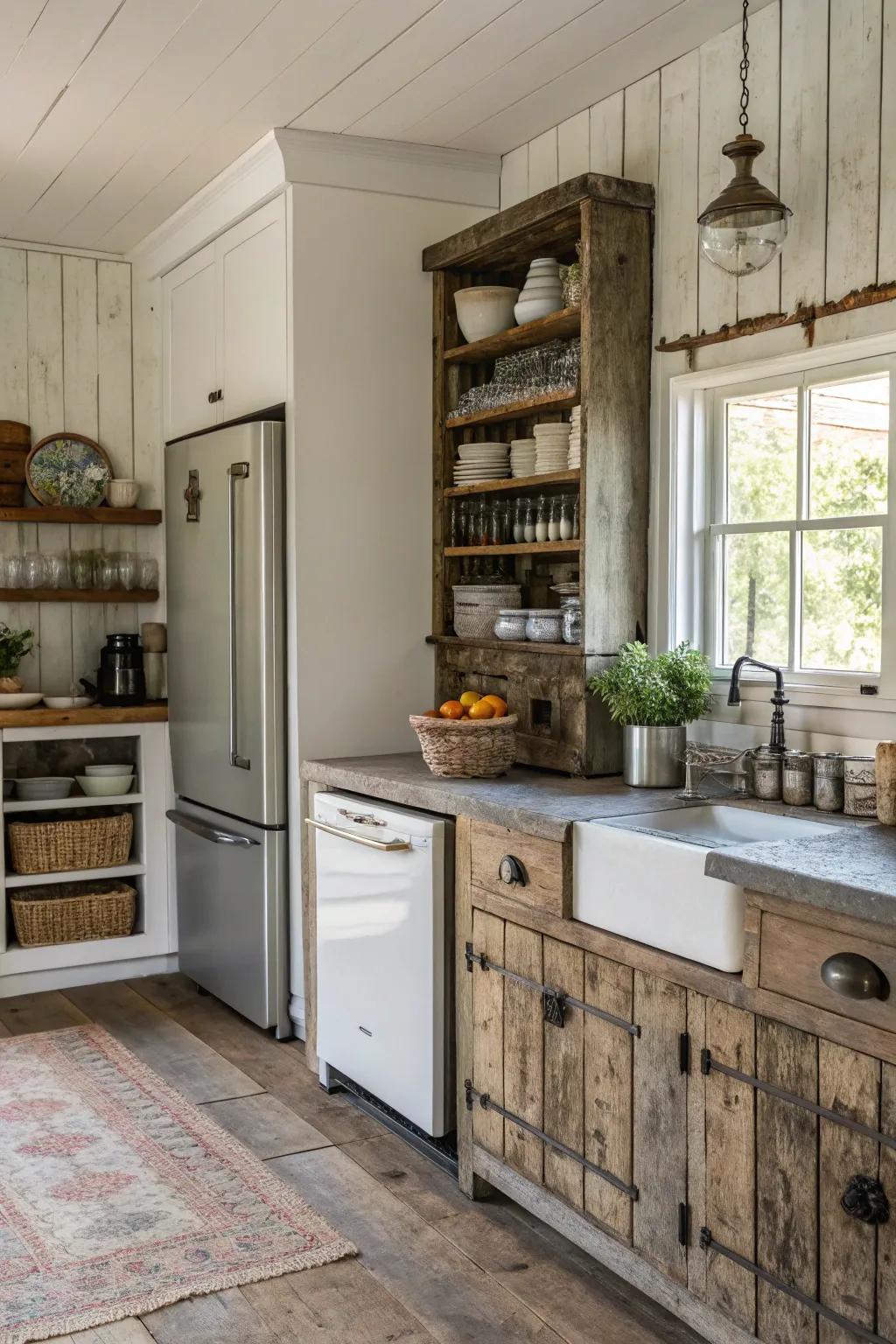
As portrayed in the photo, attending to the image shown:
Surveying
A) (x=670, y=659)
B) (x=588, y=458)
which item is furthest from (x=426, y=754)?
(x=588, y=458)

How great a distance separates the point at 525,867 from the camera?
254cm

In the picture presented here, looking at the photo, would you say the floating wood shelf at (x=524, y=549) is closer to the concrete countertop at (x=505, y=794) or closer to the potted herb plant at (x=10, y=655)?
the concrete countertop at (x=505, y=794)

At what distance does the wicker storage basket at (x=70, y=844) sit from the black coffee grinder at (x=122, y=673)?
0.42 metres

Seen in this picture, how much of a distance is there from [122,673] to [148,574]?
45 centimetres

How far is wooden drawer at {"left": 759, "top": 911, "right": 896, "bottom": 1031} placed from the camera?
5.68 feet

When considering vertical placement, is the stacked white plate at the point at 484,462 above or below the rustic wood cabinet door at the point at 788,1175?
above

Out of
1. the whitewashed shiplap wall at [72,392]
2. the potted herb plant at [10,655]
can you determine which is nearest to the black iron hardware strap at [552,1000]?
the potted herb plant at [10,655]

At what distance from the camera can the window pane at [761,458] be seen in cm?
295

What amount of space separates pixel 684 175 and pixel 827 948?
6.68 ft

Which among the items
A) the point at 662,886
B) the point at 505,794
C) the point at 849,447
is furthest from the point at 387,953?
the point at 849,447

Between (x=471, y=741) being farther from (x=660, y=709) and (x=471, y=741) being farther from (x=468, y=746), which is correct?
(x=660, y=709)

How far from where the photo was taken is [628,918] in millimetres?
2246

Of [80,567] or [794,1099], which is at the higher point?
[80,567]

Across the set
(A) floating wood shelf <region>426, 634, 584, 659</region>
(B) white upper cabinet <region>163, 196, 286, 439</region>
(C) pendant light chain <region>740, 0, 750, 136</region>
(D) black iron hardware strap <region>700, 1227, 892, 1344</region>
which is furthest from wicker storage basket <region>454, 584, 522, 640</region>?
(D) black iron hardware strap <region>700, 1227, 892, 1344</region>
